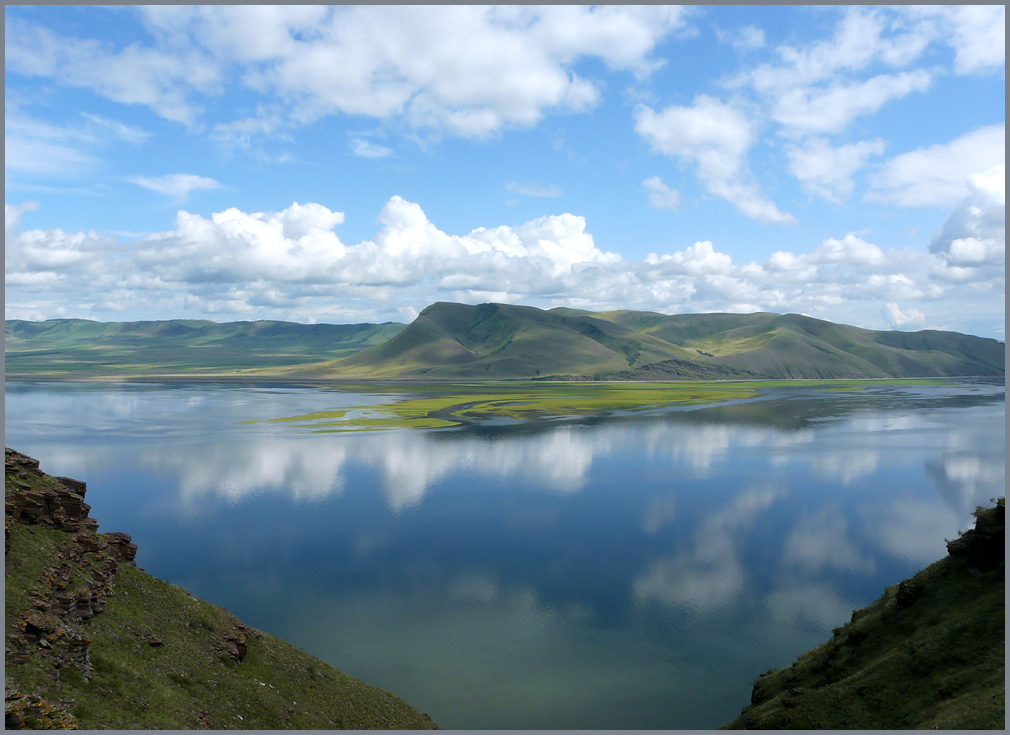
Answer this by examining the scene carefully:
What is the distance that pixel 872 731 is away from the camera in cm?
1966

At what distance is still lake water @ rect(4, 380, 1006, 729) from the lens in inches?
1222

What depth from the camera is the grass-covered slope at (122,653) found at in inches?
708

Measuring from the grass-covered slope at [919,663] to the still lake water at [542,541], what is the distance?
4.52m

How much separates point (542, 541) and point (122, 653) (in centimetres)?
3484

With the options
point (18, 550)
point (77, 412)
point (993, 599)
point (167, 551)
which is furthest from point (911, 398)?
point (77, 412)

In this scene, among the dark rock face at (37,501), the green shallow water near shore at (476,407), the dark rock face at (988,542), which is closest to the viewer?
the dark rock face at (37,501)

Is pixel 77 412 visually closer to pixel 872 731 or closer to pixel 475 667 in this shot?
pixel 475 667

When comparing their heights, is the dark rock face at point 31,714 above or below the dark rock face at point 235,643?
above

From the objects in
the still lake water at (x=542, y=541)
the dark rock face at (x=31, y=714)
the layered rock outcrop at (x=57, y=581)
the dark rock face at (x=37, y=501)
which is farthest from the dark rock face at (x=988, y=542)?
the dark rock face at (x=37, y=501)

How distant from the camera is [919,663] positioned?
22438 mm

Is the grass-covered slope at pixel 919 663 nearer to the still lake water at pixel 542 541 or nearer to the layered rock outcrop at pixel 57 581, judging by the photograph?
the still lake water at pixel 542 541

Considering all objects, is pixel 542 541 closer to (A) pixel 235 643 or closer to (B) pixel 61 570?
(A) pixel 235 643

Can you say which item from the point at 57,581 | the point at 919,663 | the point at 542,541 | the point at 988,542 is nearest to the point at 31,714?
the point at 57,581

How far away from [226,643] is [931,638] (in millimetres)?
29927
